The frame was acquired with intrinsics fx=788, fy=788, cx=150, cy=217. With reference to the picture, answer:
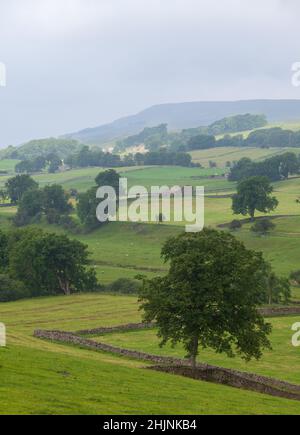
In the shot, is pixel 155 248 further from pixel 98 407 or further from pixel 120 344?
pixel 98 407

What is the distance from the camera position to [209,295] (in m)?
59.9

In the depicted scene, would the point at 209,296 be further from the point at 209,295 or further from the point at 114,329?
the point at 114,329

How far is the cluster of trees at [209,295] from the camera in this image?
60156mm

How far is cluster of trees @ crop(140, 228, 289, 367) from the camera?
6016 centimetres

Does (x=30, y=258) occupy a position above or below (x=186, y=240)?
below

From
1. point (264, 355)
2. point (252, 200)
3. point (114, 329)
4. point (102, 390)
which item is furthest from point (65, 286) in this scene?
point (102, 390)

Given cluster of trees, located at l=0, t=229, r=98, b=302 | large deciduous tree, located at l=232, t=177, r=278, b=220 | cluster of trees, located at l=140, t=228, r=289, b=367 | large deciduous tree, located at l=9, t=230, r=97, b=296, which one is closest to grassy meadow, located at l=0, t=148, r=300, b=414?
cluster of trees, located at l=140, t=228, r=289, b=367

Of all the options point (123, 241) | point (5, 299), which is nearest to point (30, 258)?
point (5, 299)

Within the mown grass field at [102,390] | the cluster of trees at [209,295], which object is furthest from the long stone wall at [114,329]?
the cluster of trees at [209,295]

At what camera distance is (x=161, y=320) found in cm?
6206

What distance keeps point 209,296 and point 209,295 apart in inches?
3.1

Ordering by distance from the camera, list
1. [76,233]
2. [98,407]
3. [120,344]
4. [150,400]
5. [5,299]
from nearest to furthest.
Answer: [98,407]
[150,400]
[120,344]
[5,299]
[76,233]

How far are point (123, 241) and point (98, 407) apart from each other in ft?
448
